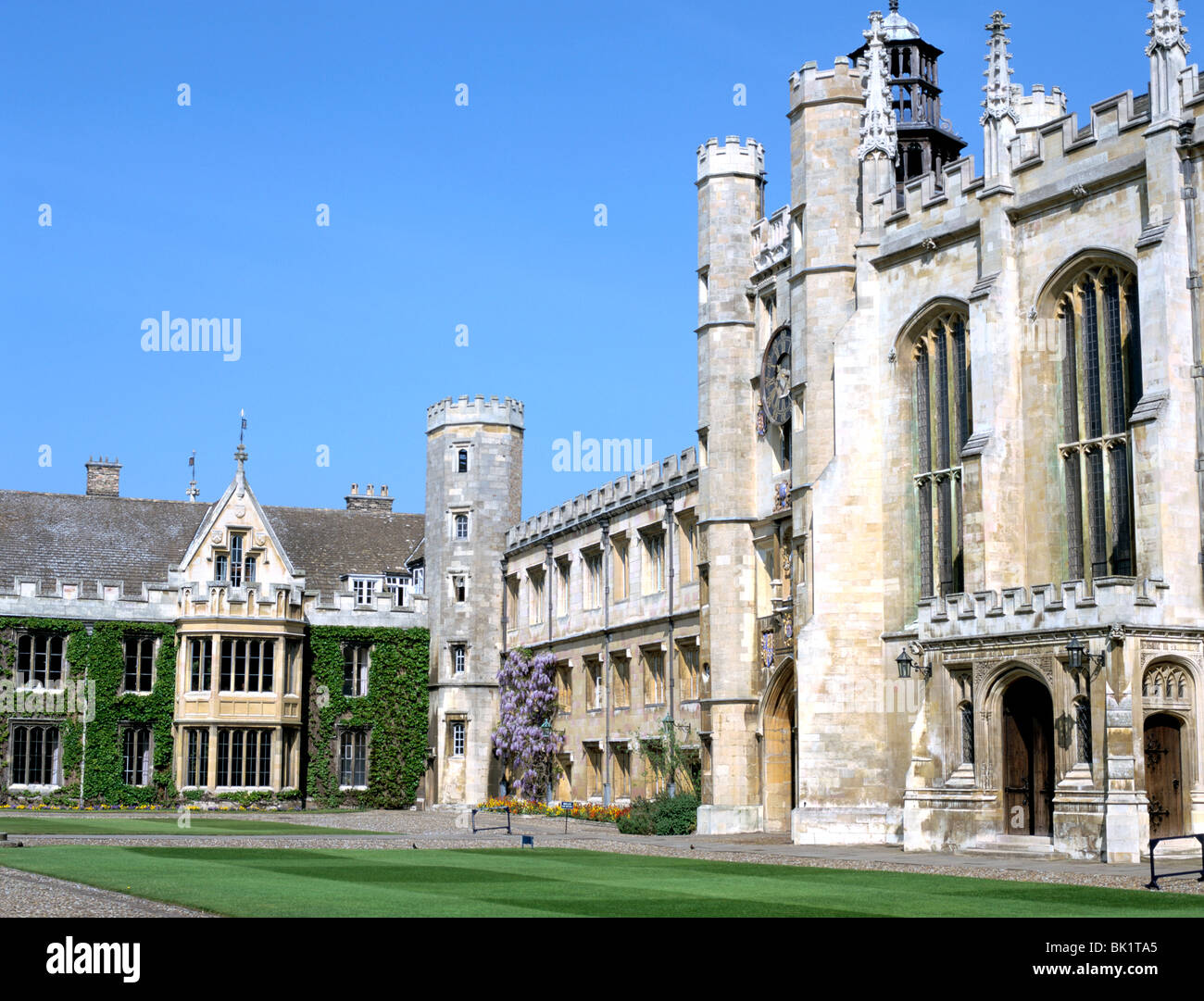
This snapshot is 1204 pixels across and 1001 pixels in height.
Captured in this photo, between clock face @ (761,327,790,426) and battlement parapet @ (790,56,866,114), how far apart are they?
4911 mm

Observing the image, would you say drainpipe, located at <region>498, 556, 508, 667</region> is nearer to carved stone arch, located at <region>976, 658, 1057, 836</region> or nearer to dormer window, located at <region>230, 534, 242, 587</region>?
dormer window, located at <region>230, 534, 242, 587</region>

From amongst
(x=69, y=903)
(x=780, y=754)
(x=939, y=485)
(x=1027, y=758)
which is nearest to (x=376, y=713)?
(x=780, y=754)

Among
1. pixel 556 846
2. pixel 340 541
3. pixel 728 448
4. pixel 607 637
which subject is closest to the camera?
pixel 556 846

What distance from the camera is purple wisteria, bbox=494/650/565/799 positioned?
50562 mm

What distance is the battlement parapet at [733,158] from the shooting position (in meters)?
36.6

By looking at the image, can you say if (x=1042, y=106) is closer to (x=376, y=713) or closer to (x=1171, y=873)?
(x=1171, y=873)

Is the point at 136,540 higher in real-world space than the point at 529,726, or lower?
higher

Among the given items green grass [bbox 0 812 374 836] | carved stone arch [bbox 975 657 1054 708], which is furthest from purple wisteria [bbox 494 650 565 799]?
carved stone arch [bbox 975 657 1054 708]

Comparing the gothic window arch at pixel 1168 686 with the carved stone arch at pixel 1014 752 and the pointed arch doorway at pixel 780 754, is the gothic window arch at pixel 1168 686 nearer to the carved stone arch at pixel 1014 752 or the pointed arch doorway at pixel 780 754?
the carved stone arch at pixel 1014 752

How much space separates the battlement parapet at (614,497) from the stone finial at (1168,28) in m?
18.8

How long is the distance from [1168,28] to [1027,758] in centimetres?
1187

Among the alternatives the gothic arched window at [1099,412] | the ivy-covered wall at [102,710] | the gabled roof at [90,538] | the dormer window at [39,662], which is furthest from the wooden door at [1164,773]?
the gabled roof at [90,538]

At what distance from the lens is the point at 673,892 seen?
57.4 ft

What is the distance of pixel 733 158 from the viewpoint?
120 feet
